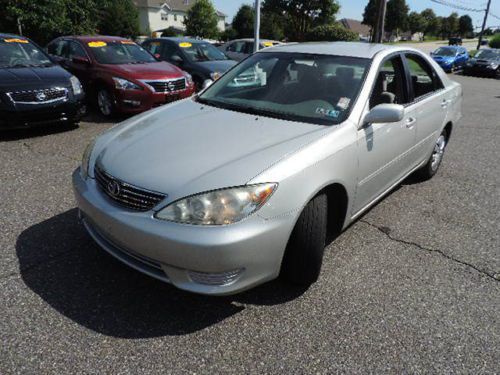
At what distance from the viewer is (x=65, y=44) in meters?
8.27

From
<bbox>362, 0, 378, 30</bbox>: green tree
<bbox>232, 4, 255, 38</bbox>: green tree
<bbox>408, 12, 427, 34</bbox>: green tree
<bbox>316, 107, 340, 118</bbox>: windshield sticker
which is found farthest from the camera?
<bbox>408, 12, 427, 34</bbox>: green tree

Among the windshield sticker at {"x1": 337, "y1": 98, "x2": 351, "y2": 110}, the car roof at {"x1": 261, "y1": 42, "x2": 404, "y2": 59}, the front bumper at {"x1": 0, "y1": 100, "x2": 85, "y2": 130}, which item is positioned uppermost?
the car roof at {"x1": 261, "y1": 42, "x2": 404, "y2": 59}

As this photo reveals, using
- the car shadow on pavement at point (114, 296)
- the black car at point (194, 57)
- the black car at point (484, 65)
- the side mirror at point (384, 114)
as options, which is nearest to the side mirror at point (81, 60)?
the black car at point (194, 57)

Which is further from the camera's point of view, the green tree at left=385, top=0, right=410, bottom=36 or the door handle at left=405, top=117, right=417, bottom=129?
the green tree at left=385, top=0, right=410, bottom=36

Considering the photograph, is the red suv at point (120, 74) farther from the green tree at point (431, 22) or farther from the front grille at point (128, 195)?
the green tree at point (431, 22)

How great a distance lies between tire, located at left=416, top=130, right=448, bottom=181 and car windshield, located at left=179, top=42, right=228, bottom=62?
6378 mm

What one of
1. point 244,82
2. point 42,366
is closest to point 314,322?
point 42,366

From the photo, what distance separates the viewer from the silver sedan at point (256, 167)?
2.11 meters

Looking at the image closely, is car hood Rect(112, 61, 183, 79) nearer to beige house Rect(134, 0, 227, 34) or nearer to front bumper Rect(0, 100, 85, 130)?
front bumper Rect(0, 100, 85, 130)

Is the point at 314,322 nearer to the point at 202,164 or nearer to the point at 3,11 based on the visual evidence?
the point at 202,164

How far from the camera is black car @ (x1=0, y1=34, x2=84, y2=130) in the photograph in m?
5.45

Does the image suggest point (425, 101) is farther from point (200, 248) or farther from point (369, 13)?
point (369, 13)

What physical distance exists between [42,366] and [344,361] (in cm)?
156

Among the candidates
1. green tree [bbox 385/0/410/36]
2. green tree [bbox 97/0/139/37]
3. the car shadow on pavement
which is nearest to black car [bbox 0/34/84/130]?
the car shadow on pavement
